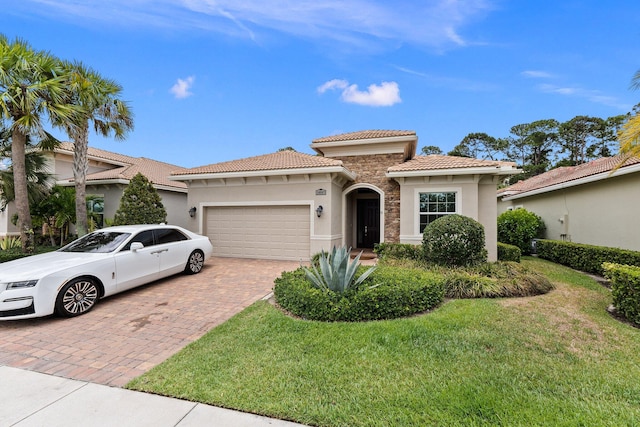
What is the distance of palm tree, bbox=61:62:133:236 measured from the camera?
9.30 meters

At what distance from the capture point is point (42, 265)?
5.14 metres

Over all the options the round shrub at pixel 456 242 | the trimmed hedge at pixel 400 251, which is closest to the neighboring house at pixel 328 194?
the trimmed hedge at pixel 400 251

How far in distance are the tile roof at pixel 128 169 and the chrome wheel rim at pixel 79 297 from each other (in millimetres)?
8265

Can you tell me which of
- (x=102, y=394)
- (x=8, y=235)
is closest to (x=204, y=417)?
(x=102, y=394)

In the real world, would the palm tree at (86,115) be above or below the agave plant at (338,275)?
above

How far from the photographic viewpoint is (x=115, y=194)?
509 inches

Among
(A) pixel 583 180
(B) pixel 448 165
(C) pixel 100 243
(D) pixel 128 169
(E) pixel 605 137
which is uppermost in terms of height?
(E) pixel 605 137

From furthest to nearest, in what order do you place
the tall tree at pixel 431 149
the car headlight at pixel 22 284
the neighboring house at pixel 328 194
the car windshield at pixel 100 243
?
the tall tree at pixel 431 149 → the neighboring house at pixel 328 194 → the car windshield at pixel 100 243 → the car headlight at pixel 22 284

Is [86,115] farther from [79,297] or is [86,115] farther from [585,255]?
[585,255]

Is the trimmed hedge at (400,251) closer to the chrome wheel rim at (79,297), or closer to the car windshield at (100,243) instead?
the car windshield at (100,243)

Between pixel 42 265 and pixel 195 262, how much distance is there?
349cm

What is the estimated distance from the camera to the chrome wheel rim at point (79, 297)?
5082mm

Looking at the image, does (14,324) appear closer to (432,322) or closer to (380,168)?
(432,322)

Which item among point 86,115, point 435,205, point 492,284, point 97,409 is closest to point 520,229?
point 435,205
